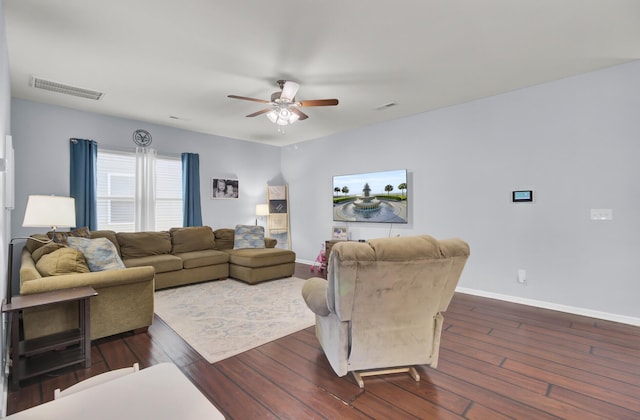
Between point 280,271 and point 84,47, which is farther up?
point 84,47

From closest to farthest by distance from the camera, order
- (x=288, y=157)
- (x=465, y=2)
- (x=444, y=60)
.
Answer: (x=465, y=2), (x=444, y=60), (x=288, y=157)

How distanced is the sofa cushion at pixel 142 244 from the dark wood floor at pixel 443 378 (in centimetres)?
204

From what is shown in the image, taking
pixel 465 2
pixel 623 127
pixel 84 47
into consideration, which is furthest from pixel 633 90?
pixel 84 47

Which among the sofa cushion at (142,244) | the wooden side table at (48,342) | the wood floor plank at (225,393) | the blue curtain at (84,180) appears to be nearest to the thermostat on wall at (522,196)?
the wood floor plank at (225,393)

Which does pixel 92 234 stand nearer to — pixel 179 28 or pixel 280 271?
pixel 280 271

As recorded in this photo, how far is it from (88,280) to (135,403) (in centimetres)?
250

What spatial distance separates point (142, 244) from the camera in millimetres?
4738

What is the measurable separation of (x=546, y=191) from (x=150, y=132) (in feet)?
19.5

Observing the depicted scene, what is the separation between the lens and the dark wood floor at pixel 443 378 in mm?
1867

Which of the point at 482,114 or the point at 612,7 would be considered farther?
the point at 482,114

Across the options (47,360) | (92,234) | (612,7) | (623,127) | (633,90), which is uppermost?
(612,7)

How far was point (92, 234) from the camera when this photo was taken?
170 inches

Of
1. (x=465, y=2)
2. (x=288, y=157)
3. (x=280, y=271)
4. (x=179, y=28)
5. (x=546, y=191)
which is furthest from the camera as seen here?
(x=288, y=157)

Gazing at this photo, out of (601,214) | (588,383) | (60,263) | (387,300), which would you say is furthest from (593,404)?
(60,263)
